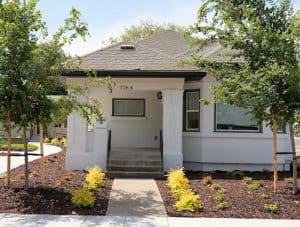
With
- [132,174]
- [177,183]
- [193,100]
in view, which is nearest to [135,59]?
[193,100]

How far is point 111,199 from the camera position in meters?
10.4

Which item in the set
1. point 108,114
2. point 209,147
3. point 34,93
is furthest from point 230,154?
point 34,93

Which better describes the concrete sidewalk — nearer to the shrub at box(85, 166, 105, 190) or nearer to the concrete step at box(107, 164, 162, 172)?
the shrub at box(85, 166, 105, 190)

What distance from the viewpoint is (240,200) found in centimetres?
1014

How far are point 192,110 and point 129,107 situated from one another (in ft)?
9.14

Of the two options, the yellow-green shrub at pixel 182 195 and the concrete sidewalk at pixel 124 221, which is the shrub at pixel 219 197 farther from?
the concrete sidewalk at pixel 124 221

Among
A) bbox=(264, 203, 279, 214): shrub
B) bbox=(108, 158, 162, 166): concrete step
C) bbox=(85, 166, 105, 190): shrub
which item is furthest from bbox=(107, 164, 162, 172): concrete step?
bbox=(264, 203, 279, 214): shrub

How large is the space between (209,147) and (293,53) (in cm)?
589

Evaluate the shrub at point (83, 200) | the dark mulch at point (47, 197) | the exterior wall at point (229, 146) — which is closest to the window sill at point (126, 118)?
the exterior wall at point (229, 146)

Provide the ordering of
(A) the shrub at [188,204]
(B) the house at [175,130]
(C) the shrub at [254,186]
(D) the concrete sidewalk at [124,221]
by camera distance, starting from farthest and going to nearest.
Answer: (B) the house at [175,130], (C) the shrub at [254,186], (A) the shrub at [188,204], (D) the concrete sidewalk at [124,221]

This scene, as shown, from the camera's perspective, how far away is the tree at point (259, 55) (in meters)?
9.92

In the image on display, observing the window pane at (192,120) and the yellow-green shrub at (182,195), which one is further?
the window pane at (192,120)

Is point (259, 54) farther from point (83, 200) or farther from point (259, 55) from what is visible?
point (83, 200)

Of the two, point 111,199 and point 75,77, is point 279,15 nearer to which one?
point 111,199
